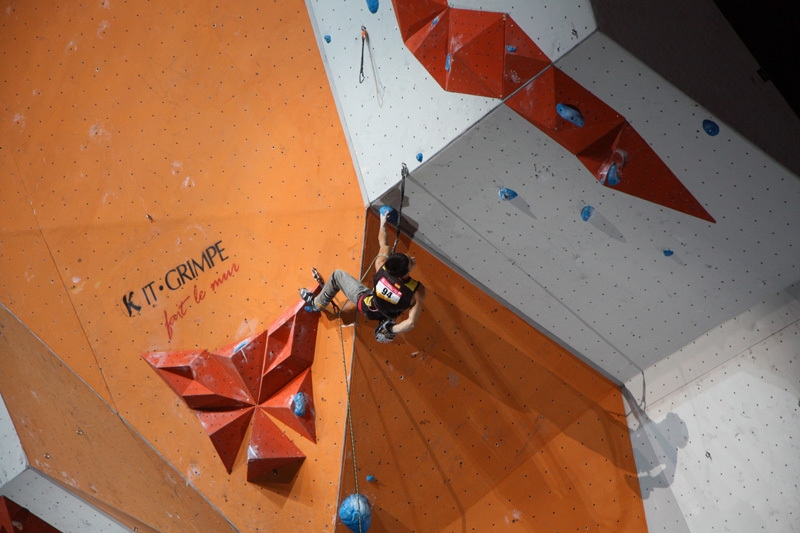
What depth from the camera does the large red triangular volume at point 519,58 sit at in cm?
335

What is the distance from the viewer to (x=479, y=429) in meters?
4.20

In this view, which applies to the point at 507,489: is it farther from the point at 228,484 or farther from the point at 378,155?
the point at 378,155

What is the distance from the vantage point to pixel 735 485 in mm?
4008

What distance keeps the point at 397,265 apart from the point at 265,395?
102cm

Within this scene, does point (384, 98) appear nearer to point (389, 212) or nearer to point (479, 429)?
point (389, 212)

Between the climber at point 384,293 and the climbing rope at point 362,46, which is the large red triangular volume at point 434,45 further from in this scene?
the climber at point 384,293

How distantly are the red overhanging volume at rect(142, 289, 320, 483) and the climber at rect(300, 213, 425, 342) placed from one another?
20 cm

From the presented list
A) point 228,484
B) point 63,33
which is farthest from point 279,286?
point 63,33

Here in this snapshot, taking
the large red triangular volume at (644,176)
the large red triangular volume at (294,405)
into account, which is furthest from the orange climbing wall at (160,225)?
the large red triangular volume at (644,176)

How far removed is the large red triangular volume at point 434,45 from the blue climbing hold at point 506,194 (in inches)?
21.9

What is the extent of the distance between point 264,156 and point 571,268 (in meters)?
1.64

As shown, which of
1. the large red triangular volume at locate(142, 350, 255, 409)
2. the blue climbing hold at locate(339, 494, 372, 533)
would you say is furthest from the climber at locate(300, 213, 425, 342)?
the blue climbing hold at locate(339, 494, 372, 533)

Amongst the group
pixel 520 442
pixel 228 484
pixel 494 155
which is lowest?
pixel 520 442

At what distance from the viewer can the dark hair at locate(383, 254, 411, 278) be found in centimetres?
356
